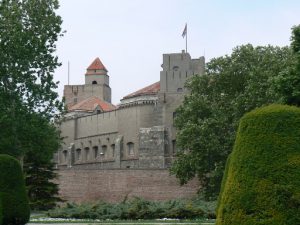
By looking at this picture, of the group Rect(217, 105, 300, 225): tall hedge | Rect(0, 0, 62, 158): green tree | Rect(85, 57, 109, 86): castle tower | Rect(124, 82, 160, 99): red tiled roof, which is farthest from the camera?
Rect(85, 57, 109, 86): castle tower

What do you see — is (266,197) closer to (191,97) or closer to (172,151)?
(191,97)

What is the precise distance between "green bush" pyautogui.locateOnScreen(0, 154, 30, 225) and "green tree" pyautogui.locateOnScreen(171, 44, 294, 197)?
2018 centimetres

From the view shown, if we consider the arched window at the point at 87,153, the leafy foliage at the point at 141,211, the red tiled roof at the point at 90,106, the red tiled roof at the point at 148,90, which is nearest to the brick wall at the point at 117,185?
the leafy foliage at the point at 141,211

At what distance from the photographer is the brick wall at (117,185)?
41.2 meters

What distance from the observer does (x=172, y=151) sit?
199ft

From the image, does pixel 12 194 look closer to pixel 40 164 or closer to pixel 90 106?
pixel 40 164

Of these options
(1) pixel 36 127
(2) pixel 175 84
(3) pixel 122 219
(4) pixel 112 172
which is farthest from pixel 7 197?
(2) pixel 175 84

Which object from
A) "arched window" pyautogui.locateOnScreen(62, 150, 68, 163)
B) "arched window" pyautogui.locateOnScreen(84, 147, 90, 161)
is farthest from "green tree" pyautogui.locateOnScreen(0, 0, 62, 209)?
"arched window" pyautogui.locateOnScreen(62, 150, 68, 163)

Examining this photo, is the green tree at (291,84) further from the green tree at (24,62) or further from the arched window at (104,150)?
the arched window at (104,150)

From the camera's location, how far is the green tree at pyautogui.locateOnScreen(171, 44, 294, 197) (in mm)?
36469

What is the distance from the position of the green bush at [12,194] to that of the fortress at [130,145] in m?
24.4

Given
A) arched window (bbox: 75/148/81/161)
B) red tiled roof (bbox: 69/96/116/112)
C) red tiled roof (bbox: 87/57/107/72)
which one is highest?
red tiled roof (bbox: 87/57/107/72)

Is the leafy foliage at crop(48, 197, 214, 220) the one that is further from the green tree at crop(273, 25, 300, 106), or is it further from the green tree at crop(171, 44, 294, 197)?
the green tree at crop(171, 44, 294, 197)

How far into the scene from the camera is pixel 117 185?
41906 millimetres
